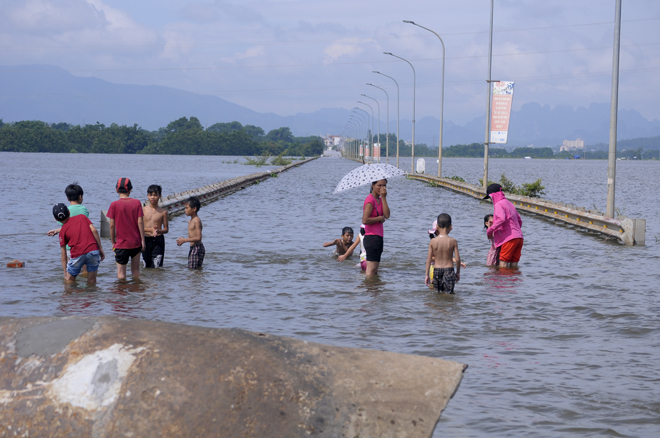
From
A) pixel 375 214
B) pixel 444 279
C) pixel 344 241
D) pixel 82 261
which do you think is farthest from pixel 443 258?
pixel 82 261

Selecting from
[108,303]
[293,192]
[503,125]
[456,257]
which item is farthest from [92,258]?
[293,192]

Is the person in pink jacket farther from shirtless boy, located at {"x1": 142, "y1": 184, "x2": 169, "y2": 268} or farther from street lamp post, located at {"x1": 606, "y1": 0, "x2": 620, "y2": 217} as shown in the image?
street lamp post, located at {"x1": 606, "y1": 0, "x2": 620, "y2": 217}

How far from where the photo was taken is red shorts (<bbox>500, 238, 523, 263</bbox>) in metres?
11.5

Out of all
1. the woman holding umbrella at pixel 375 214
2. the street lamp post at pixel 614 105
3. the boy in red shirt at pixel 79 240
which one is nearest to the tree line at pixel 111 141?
the street lamp post at pixel 614 105

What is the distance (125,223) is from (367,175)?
329 cm

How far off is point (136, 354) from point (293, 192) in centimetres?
3310

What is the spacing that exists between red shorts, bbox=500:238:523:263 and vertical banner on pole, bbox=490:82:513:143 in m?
17.1

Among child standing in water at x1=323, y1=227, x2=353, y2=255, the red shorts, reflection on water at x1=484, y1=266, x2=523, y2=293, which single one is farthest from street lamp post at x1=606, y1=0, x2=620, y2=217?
child standing in water at x1=323, y1=227, x2=353, y2=255

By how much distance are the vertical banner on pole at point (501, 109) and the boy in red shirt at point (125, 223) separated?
20929 mm

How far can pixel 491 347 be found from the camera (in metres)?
7.06

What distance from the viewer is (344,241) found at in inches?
500

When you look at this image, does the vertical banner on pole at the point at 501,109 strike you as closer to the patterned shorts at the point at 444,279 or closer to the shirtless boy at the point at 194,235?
the shirtless boy at the point at 194,235

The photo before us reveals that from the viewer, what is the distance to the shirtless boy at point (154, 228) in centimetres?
1065

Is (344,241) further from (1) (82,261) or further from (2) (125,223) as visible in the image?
(1) (82,261)
